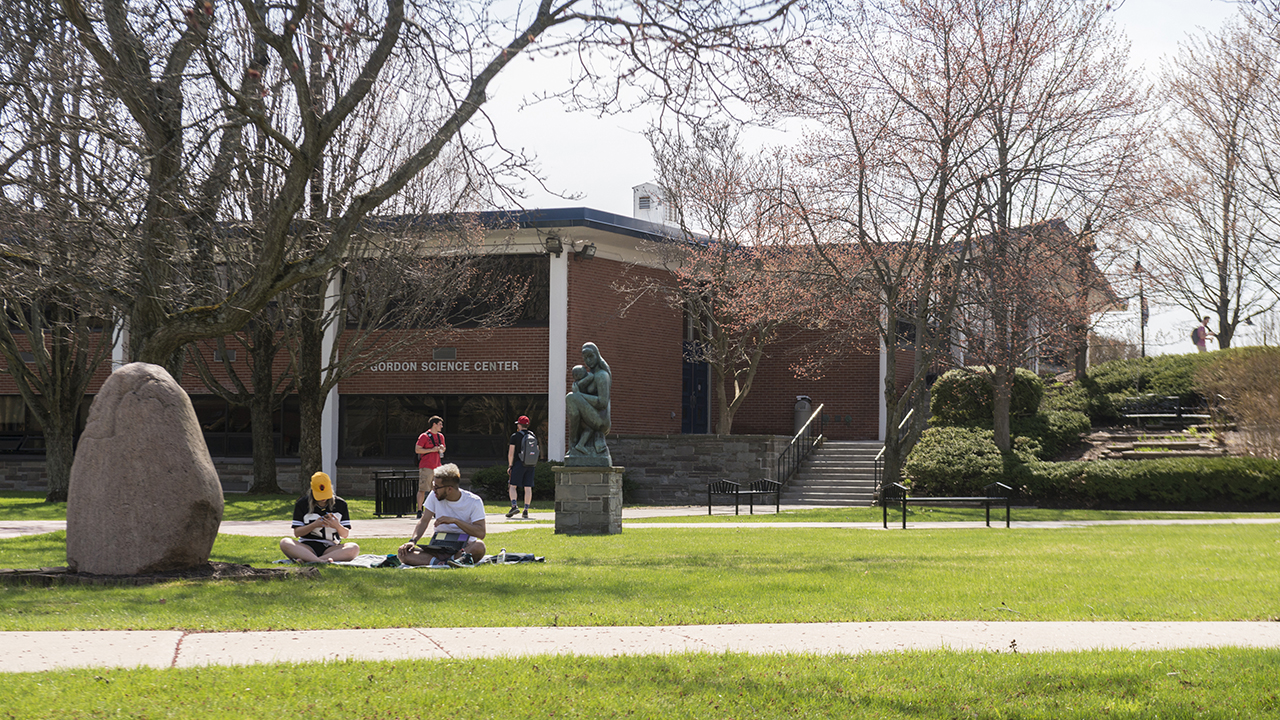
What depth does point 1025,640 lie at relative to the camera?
274 inches

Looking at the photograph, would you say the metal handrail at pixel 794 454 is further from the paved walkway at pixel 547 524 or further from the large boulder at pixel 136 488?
the large boulder at pixel 136 488

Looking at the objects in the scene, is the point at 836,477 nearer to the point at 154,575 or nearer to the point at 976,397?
Answer: the point at 976,397

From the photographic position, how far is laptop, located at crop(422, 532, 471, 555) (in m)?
11.0

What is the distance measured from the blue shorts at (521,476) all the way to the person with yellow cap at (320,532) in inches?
371

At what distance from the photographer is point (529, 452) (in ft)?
67.9

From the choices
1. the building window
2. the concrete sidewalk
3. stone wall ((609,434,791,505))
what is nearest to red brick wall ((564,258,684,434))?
stone wall ((609,434,791,505))

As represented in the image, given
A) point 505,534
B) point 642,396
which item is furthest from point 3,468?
point 505,534

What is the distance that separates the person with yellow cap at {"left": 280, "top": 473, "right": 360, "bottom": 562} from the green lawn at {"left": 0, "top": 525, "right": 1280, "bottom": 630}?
2.09 ft

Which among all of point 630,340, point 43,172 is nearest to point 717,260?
point 630,340

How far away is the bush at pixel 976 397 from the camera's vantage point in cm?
2730

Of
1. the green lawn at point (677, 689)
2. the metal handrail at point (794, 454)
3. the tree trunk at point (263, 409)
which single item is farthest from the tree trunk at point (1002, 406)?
the green lawn at point (677, 689)

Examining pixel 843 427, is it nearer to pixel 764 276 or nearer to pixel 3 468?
pixel 764 276

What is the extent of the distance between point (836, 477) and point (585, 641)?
69.1 ft

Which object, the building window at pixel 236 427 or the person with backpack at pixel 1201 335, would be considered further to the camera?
the person with backpack at pixel 1201 335
